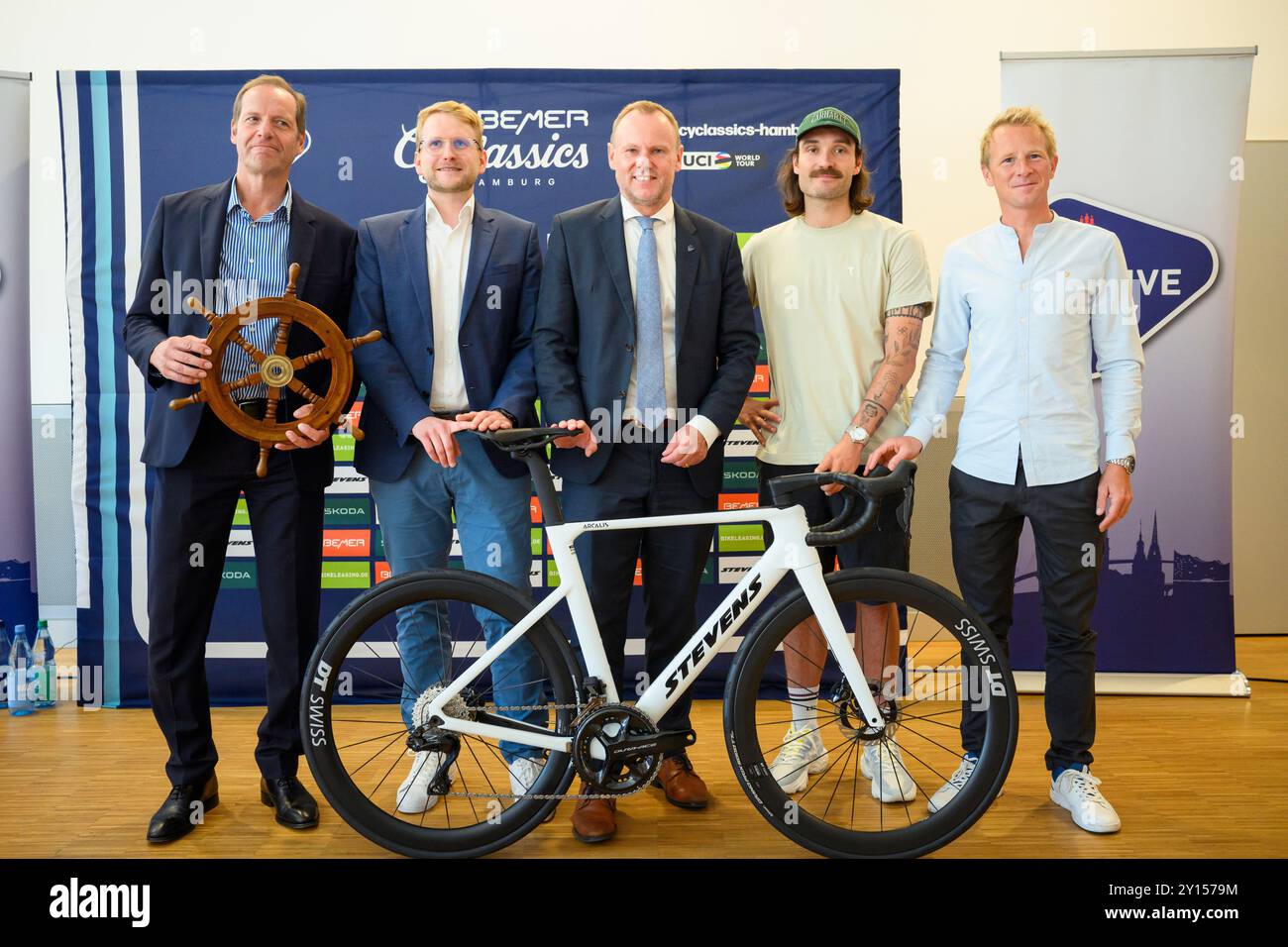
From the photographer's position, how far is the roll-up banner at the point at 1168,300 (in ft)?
12.8

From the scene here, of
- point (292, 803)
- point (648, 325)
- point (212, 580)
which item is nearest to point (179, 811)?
point (292, 803)

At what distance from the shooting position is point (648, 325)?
262 cm

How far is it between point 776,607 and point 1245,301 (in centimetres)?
409

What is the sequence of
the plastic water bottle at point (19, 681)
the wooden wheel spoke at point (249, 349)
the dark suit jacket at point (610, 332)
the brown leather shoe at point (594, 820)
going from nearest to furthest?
the wooden wheel spoke at point (249, 349) < the brown leather shoe at point (594, 820) < the dark suit jacket at point (610, 332) < the plastic water bottle at point (19, 681)

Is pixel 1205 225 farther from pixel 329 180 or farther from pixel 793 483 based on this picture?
pixel 329 180

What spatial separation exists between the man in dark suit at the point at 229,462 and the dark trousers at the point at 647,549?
2.43 ft

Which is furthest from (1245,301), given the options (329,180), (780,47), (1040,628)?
(329,180)

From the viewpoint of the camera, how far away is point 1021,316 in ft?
8.64

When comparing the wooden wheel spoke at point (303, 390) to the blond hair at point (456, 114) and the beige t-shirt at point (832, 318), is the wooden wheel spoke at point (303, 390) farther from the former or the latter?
the beige t-shirt at point (832, 318)

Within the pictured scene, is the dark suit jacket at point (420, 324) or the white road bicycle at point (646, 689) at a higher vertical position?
the dark suit jacket at point (420, 324)

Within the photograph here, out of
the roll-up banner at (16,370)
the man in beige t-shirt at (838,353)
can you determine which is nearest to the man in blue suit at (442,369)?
the man in beige t-shirt at (838,353)

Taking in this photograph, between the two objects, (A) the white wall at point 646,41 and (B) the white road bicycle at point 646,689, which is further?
(A) the white wall at point 646,41

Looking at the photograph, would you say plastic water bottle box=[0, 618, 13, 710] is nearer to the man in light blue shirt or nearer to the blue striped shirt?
the blue striped shirt

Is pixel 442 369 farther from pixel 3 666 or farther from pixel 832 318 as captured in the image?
pixel 3 666
